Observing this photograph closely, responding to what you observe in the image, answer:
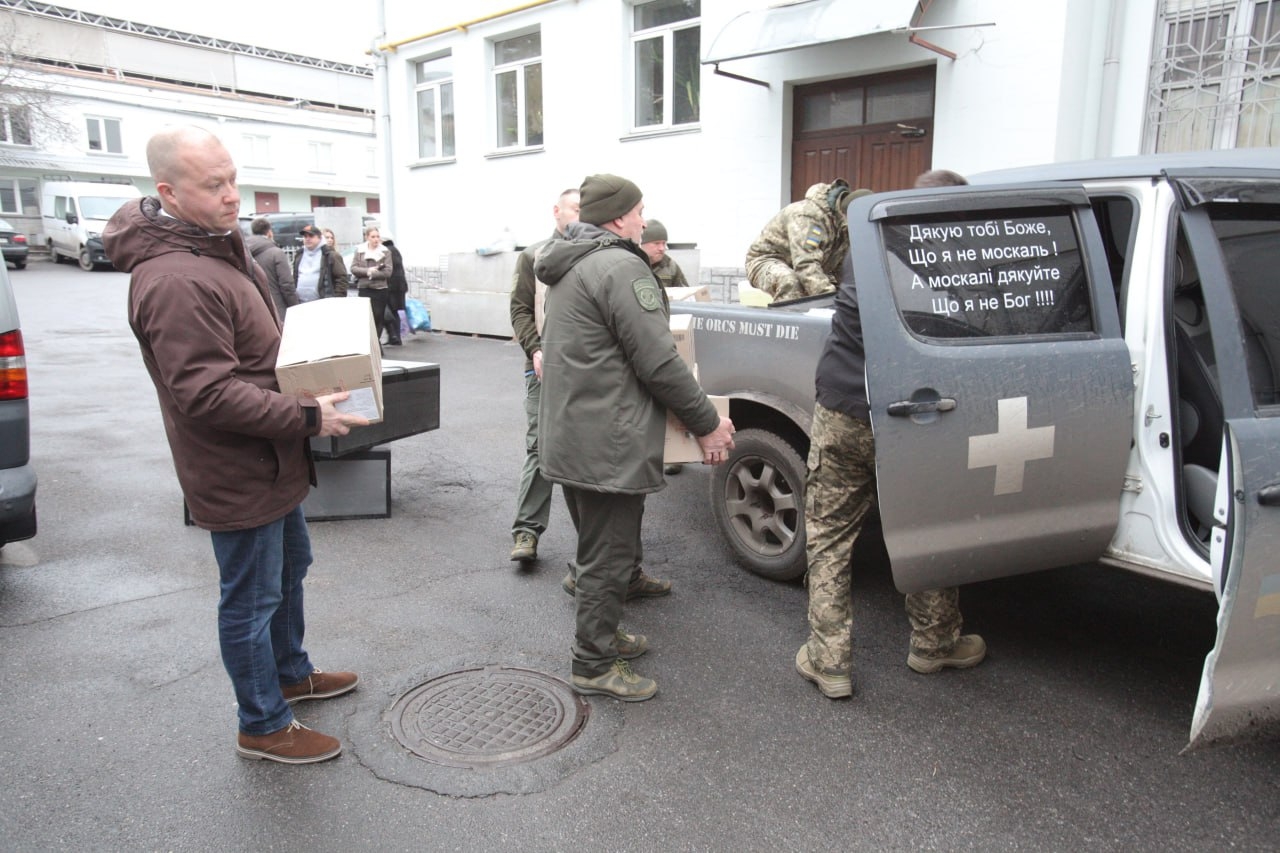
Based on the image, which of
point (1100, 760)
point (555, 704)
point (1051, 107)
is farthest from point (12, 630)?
point (1051, 107)

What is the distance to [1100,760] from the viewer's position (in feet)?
9.45

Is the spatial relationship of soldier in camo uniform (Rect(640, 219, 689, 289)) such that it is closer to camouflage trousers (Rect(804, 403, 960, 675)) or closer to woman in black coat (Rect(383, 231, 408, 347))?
camouflage trousers (Rect(804, 403, 960, 675))

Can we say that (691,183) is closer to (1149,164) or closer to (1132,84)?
(1132,84)

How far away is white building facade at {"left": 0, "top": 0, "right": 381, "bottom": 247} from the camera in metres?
36.5

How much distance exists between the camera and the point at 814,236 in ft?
16.4

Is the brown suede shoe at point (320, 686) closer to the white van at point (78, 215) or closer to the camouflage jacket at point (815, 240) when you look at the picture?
the camouflage jacket at point (815, 240)

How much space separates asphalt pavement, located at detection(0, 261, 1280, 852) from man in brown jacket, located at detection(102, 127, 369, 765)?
36 cm

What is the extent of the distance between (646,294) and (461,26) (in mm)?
12874

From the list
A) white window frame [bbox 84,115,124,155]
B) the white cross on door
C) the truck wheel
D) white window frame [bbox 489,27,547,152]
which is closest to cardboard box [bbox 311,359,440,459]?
the truck wheel

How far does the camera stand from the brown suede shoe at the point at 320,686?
10.5 ft

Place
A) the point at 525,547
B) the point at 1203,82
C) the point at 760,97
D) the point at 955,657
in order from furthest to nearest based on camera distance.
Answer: the point at 760,97
the point at 1203,82
the point at 525,547
the point at 955,657

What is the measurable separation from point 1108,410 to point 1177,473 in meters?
0.29

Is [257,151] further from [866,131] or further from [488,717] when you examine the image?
[488,717]

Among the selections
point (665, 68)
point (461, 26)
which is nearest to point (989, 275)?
point (665, 68)
